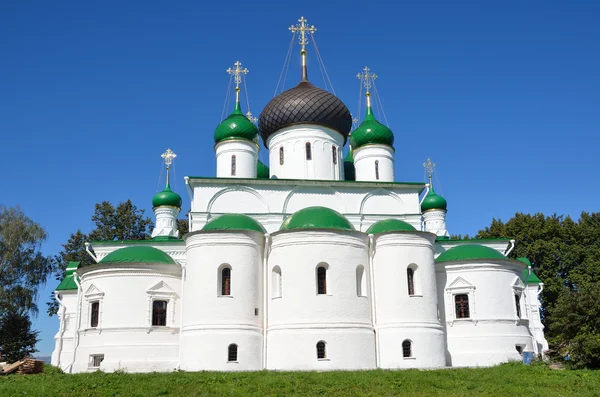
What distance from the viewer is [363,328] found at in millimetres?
17172

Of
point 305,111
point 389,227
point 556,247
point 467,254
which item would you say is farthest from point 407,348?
point 556,247

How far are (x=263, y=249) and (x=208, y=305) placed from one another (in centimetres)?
242

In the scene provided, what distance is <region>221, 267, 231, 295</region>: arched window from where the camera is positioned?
685 inches

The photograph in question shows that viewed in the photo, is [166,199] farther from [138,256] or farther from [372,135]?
[372,135]

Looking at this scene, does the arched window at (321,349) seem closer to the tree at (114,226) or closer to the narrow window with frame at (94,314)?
the narrow window with frame at (94,314)

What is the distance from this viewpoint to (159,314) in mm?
18156

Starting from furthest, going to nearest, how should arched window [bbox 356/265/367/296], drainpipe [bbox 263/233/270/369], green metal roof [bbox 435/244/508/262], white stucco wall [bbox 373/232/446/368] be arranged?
green metal roof [bbox 435/244/508/262] → arched window [bbox 356/265/367/296] → white stucco wall [bbox 373/232/446/368] → drainpipe [bbox 263/233/270/369]

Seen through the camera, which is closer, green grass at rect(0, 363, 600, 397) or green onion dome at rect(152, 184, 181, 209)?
green grass at rect(0, 363, 600, 397)

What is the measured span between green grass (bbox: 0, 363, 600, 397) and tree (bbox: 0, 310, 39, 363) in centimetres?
1388

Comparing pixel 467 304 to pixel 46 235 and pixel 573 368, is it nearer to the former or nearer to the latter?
pixel 573 368

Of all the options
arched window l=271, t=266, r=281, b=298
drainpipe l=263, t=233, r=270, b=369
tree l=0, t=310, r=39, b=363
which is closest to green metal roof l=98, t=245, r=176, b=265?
drainpipe l=263, t=233, r=270, b=369

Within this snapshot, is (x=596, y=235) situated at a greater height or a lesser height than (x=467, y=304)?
greater

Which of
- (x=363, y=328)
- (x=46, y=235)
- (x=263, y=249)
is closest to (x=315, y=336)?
(x=363, y=328)

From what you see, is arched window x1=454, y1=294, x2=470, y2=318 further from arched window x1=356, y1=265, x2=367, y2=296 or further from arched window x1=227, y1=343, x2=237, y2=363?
arched window x1=227, y1=343, x2=237, y2=363
